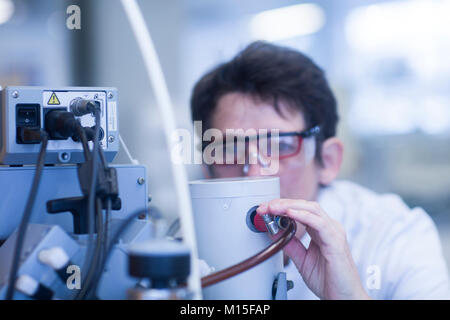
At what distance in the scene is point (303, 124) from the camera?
1109mm

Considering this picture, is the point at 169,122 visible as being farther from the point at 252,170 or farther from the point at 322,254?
the point at 252,170

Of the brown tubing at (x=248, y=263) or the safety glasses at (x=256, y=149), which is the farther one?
the safety glasses at (x=256, y=149)

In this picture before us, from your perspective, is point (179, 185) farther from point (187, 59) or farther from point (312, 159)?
point (187, 59)

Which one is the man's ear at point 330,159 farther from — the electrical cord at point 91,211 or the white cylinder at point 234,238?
the electrical cord at point 91,211

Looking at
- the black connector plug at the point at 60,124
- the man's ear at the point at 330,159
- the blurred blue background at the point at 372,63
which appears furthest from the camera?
the blurred blue background at the point at 372,63

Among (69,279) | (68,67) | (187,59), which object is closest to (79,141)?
(69,279)

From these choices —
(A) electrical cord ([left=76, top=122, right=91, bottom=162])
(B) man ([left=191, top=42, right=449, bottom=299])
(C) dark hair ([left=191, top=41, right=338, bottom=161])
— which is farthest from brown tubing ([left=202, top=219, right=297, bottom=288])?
(C) dark hair ([left=191, top=41, right=338, bottom=161])

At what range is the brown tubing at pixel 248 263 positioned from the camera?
503 mm

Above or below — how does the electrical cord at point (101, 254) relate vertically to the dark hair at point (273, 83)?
below

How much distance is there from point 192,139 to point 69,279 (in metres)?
0.56

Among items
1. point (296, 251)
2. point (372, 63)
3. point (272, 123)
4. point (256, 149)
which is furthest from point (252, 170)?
point (372, 63)

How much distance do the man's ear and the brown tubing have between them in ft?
2.22

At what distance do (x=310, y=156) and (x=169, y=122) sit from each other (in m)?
0.67

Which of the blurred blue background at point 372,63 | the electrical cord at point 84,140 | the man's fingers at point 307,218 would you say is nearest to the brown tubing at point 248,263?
the man's fingers at point 307,218
